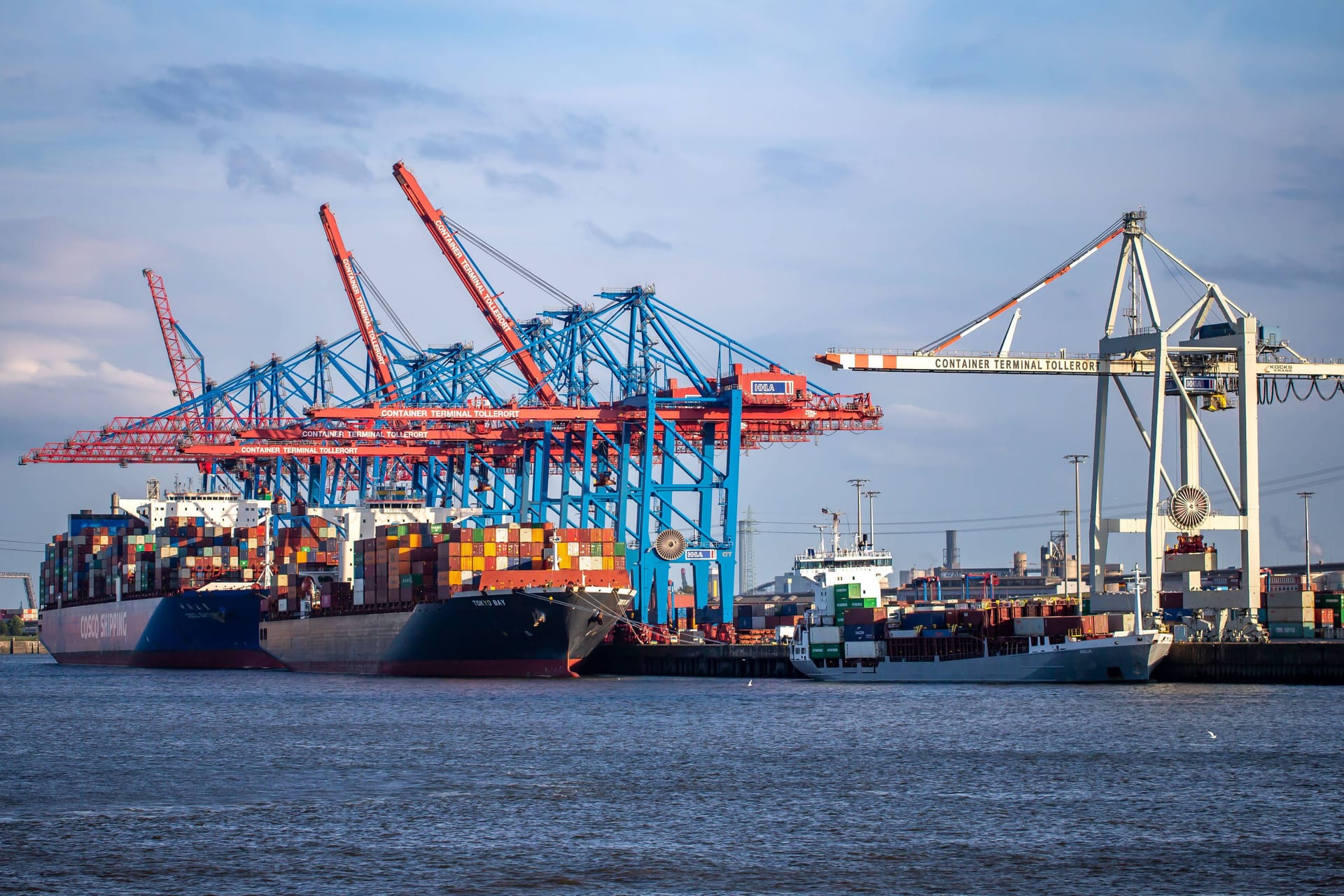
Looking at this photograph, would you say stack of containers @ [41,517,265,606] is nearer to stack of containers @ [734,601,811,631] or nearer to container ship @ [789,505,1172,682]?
stack of containers @ [734,601,811,631]

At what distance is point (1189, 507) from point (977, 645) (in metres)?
9.89

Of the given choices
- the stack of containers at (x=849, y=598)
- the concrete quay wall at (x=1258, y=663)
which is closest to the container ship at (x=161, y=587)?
the stack of containers at (x=849, y=598)

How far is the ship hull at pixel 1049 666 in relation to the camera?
57.8m

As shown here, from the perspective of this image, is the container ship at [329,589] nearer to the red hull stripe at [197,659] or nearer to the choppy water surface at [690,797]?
the red hull stripe at [197,659]

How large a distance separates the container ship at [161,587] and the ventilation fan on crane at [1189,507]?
51014mm

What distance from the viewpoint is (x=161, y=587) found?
92625mm

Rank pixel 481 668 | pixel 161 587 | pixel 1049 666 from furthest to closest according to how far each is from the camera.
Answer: pixel 161 587
pixel 481 668
pixel 1049 666

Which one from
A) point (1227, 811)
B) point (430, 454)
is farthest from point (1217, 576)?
point (1227, 811)

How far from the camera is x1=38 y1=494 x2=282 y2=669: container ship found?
8931 cm

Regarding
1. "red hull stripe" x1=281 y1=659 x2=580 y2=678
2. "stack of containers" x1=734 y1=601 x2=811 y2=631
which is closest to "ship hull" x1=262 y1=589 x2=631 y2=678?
"red hull stripe" x1=281 y1=659 x2=580 y2=678

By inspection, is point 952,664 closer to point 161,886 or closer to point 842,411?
point 842,411

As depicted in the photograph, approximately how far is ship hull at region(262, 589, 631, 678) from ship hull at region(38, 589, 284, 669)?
1389cm

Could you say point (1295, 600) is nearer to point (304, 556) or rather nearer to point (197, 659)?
point (304, 556)

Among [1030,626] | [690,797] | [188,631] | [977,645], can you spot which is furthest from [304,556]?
[690,797]
